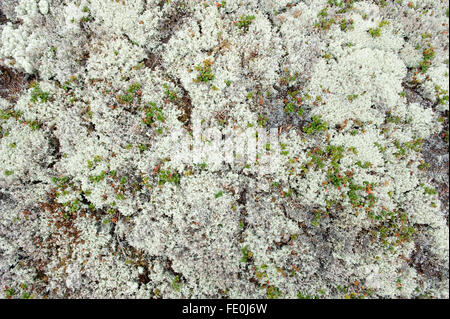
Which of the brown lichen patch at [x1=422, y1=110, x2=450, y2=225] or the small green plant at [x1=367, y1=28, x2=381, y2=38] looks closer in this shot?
the brown lichen patch at [x1=422, y1=110, x2=450, y2=225]

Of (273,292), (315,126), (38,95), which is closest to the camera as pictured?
(273,292)

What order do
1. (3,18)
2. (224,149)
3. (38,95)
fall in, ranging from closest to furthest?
(224,149) → (38,95) → (3,18)

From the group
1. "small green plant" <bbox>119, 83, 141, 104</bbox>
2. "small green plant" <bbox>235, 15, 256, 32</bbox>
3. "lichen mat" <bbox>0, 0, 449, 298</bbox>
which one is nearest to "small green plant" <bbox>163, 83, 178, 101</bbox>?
"lichen mat" <bbox>0, 0, 449, 298</bbox>

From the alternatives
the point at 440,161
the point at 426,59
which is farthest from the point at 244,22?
the point at 440,161

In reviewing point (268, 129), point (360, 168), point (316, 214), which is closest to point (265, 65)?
point (268, 129)

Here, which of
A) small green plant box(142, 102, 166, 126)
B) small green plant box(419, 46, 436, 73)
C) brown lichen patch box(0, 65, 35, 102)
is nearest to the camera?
small green plant box(142, 102, 166, 126)

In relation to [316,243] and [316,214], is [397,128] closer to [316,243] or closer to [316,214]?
[316,214]

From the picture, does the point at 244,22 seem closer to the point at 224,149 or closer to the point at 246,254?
the point at 224,149

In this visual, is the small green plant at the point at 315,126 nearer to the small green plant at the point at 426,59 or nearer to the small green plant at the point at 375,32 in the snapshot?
the small green plant at the point at 375,32

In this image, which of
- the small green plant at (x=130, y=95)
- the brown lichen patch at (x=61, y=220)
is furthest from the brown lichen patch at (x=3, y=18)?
the brown lichen patch at (x=61, y=220)

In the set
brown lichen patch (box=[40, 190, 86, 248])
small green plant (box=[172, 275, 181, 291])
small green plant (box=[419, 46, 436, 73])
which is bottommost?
small green plant (box=[172, 275, 181, 291])

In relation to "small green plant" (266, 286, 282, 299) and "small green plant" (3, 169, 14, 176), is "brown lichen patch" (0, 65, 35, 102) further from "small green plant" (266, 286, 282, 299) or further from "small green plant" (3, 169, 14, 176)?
"small green plant" (266, 286, 282, 299)

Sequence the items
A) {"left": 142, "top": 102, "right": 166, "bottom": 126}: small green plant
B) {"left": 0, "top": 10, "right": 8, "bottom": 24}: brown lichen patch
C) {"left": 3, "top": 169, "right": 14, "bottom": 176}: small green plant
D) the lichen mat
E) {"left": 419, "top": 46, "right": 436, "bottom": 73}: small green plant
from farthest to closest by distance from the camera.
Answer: {"left": 0, "top": 10, "right": 8, "bottom": 24}: brown lichen patch
{"left": 419, "top": 46, "right": 436, "bottom": 73}: small green plant
{"left": 142, "top": 102, "right": 166, "bottom": 126}: small green plant
{"left": 3, "top": 169, "right": 14, "bottom": 176}: small green plant
the lichen mat
